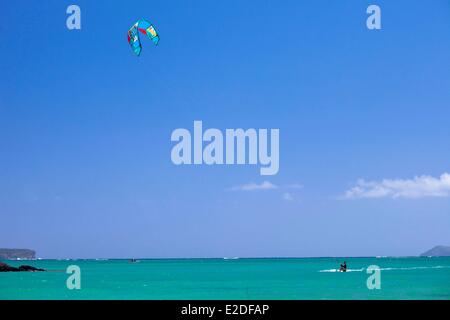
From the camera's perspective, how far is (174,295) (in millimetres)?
26625

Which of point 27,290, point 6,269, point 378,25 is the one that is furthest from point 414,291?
point 6,269

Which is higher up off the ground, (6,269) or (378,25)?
(378,25)
